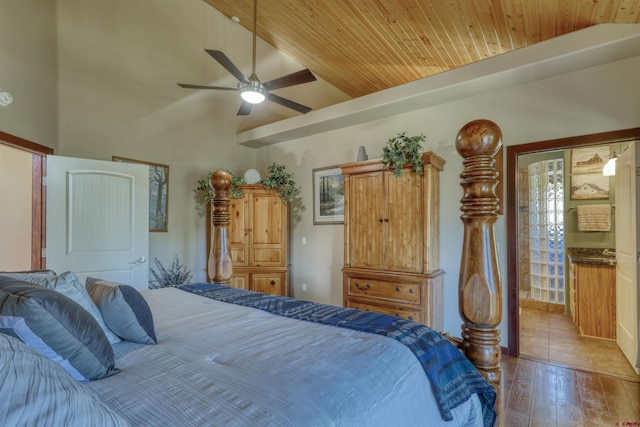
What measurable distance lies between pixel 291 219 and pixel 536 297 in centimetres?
404

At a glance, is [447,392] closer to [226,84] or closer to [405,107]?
[405,107]

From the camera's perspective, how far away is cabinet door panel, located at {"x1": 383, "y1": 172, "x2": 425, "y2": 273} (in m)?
3.04

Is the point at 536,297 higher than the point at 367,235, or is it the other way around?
the point at 367,235

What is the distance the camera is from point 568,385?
251 centimetres

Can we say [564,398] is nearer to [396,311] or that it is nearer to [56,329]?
[396,311]

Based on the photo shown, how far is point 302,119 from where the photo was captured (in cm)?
429

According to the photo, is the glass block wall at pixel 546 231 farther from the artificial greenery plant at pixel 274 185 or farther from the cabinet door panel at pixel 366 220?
the artificial greenery plant at pixel 274 185

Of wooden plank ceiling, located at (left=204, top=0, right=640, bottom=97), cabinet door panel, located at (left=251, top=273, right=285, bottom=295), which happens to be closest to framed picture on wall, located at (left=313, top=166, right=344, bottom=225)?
cabinet door panel, located at (left=251, top=273, right=285, bottom=295)

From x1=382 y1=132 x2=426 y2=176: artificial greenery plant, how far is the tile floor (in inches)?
84.6

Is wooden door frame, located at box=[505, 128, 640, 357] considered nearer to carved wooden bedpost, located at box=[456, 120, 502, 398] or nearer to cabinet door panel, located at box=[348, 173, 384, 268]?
cabinet door panel, located at box=[348, 173, 384, 268]

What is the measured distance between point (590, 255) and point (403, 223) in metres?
3.09

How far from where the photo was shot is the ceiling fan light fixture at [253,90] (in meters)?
2.90

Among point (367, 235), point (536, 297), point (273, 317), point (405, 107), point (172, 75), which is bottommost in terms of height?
point (536, 297)

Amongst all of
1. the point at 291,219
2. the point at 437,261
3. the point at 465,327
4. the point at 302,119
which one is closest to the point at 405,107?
the point at 302,119
